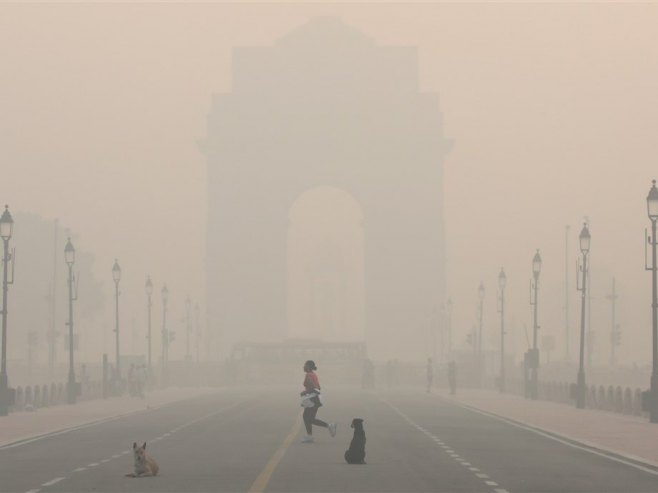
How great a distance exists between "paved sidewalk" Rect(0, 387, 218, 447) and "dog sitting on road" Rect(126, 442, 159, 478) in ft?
37.2

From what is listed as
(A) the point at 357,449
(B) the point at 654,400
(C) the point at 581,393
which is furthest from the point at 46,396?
(A) the point at 357,449

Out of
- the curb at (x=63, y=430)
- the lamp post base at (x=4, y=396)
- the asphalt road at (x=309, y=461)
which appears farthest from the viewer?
the lamp post base at (x=4, y=396)

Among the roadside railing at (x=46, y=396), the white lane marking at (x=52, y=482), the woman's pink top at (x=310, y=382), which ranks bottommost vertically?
the roadside railing at (x=46, y=396)

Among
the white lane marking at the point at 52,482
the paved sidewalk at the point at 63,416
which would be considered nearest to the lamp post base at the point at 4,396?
the paved sidewalk at the point at 63,416

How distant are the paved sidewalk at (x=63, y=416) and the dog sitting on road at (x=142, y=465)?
11.3 m

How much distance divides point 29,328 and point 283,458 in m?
145

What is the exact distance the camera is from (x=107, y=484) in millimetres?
26328

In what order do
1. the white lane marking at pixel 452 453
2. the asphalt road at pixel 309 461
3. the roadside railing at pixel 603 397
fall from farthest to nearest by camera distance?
the roadside railing at pixel 603 397
the white lane marking at pixel 452 453
the asphalt road at pixel 309 461

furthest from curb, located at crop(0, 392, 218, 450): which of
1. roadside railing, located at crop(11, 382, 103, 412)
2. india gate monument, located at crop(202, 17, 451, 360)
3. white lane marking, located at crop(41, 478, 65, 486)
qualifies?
india gate monument, located at crop(202, 17, 451, 360)

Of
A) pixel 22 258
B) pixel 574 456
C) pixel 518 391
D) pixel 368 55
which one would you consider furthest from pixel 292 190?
pixel 574 456

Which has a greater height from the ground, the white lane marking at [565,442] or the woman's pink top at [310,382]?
the woman's pink top at [310,382]

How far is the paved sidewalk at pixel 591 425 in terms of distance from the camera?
3794 cm

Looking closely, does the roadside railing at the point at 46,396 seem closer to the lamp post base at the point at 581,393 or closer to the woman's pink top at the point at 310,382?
the lamp post base at the point at 581,393

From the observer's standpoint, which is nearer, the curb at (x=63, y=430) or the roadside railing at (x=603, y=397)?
the curb at (x=63, y=430)
